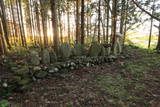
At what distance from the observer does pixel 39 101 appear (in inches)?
88.7

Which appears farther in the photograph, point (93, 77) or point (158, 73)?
point (158, 73)

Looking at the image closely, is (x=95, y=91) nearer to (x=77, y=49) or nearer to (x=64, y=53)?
(x=64, y=53)

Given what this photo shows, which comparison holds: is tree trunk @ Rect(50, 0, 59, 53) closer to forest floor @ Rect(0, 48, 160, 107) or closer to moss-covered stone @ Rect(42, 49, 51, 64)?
moss-covered stone @ Rect(42, 49, 51, 64)

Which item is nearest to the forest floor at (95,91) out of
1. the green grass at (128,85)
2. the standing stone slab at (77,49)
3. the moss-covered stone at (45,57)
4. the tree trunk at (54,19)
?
the green grass at (128,85)

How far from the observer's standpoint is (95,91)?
2656 mm

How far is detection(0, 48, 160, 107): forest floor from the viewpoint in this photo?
221cm

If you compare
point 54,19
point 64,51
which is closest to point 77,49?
point 64,51

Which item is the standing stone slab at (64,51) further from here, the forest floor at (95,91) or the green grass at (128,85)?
the green grass at (128,85)

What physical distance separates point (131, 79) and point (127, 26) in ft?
26.0

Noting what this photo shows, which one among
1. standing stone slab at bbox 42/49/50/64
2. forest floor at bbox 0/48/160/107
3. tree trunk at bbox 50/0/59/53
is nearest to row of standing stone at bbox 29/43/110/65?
standing stone slab at bbox 42/49/50/64

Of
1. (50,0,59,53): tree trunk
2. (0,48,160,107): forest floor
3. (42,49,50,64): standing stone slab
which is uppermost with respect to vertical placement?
(50,0,59,53): tree trunk

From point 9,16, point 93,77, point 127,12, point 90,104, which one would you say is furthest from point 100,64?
point 9,16

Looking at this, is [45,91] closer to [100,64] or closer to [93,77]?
[93,77]

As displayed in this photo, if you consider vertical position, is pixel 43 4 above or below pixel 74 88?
above
